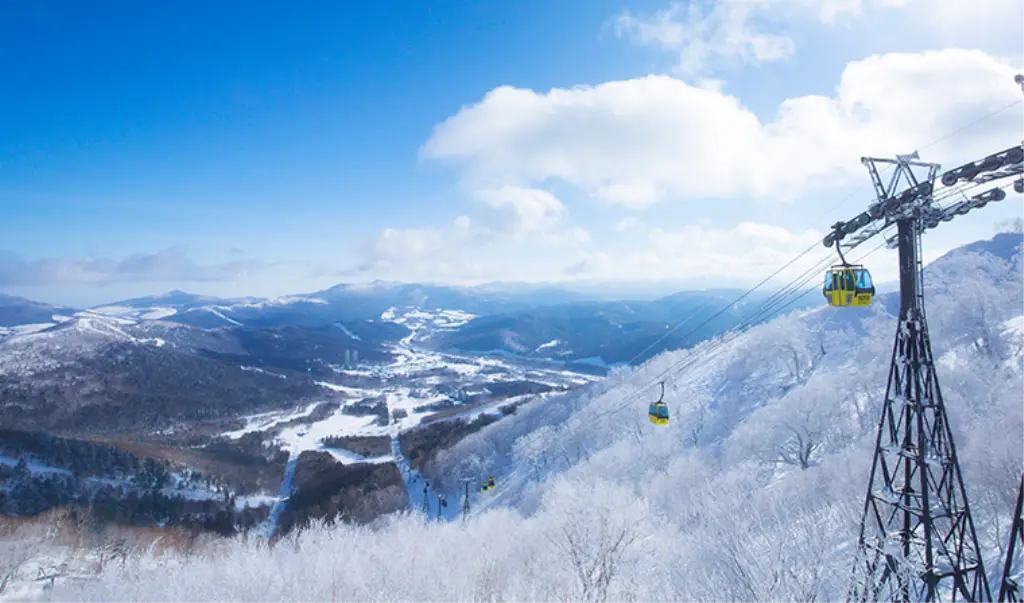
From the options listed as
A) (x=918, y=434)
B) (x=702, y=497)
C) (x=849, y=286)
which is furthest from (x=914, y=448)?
(x=702, y=497)

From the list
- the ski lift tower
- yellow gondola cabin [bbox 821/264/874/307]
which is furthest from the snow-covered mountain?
yellow gondola cabin [bbox 821/264/874/307]

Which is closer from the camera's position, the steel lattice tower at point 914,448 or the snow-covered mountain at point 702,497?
the steel lattice tower at point 914,448

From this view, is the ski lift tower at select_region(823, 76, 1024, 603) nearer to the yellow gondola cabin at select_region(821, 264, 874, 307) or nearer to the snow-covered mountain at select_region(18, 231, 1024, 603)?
the yellow gondola cabin at select_region(821, 264, 874, 307)

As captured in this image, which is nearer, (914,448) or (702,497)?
(914,448)

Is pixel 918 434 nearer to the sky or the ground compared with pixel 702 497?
nearer to the sky

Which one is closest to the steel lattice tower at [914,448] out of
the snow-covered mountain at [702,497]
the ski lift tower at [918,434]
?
the ski lift tower at [918,434]

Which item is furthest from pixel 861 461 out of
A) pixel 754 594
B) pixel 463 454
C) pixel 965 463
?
pixel 463 454

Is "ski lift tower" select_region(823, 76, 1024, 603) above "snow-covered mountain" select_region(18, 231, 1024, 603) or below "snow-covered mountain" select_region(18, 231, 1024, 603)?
above

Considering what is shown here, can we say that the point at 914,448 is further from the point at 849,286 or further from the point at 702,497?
the point at 702,497

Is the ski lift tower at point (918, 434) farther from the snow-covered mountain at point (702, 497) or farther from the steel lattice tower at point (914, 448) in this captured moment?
the snow-covered mountain at point (702, 497)
